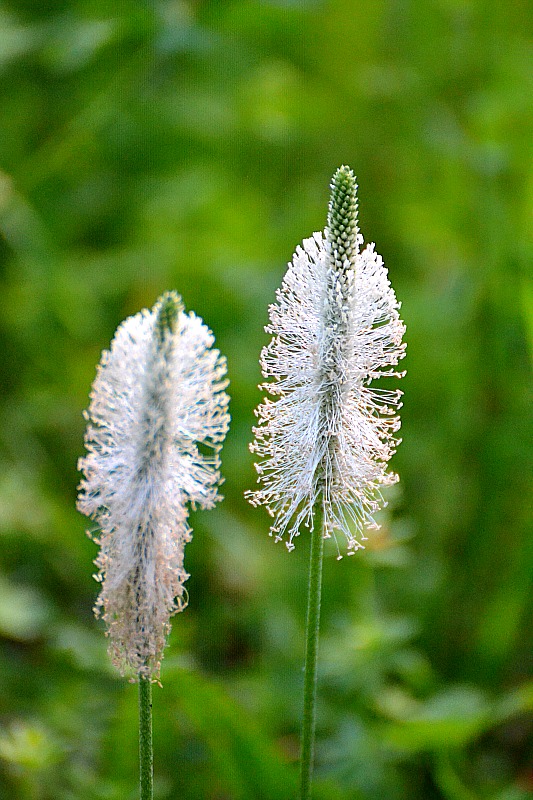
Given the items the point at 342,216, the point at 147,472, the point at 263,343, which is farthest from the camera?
the point at 263,343

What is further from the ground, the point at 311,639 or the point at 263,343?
the point at 263,343

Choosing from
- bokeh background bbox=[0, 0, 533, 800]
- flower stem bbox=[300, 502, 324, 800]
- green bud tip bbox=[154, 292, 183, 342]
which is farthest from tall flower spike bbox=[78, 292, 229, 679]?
bokeh background bbox=[0, 0, 533, 800]

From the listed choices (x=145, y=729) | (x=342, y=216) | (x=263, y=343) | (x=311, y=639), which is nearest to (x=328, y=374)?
(x=342, y=216)

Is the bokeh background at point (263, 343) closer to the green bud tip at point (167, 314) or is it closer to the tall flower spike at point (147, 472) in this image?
the tall flower spike at point (147, 472)

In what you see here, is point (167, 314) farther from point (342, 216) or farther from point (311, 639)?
point (311, 639)

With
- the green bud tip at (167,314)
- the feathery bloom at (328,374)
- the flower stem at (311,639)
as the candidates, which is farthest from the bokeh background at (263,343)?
the green bud tip at (167,314)

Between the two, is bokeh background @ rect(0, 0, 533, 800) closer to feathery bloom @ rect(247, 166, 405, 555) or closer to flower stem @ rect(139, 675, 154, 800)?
flower stem @ rect(139, 675, 154, 800)

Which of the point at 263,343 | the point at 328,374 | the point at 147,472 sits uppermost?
the point at 263,343
